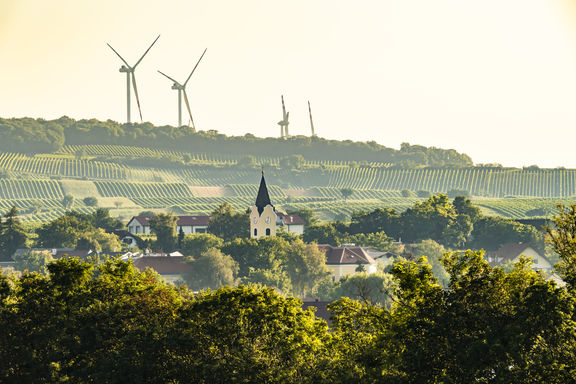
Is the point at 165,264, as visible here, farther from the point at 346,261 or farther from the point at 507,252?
the point at 507,252

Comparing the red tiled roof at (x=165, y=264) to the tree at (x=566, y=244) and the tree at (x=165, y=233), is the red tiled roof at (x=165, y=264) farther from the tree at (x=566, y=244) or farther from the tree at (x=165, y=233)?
the tree at (x=566, y=244)

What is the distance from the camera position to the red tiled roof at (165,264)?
145 metres

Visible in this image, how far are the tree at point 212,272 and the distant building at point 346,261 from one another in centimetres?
1213

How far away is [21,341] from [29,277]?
380 centimetres

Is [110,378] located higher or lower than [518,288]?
lower

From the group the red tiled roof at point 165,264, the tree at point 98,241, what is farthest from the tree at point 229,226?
the red tiled roof at point 165,264

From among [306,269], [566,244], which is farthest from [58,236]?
[566,244]

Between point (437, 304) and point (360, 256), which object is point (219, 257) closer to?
point (360, 256)

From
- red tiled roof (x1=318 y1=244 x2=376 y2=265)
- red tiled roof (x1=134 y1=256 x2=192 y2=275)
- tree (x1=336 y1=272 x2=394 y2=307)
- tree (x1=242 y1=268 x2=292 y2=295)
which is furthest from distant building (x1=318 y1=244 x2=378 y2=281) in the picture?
tree (x1=336 y1=272 x2=394 y2=307)

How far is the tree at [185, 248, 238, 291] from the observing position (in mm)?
139375

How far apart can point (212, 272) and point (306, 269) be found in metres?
9.67

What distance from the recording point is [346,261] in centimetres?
15250

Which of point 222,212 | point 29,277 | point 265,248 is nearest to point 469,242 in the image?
point 222,212

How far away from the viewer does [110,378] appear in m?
47.9
